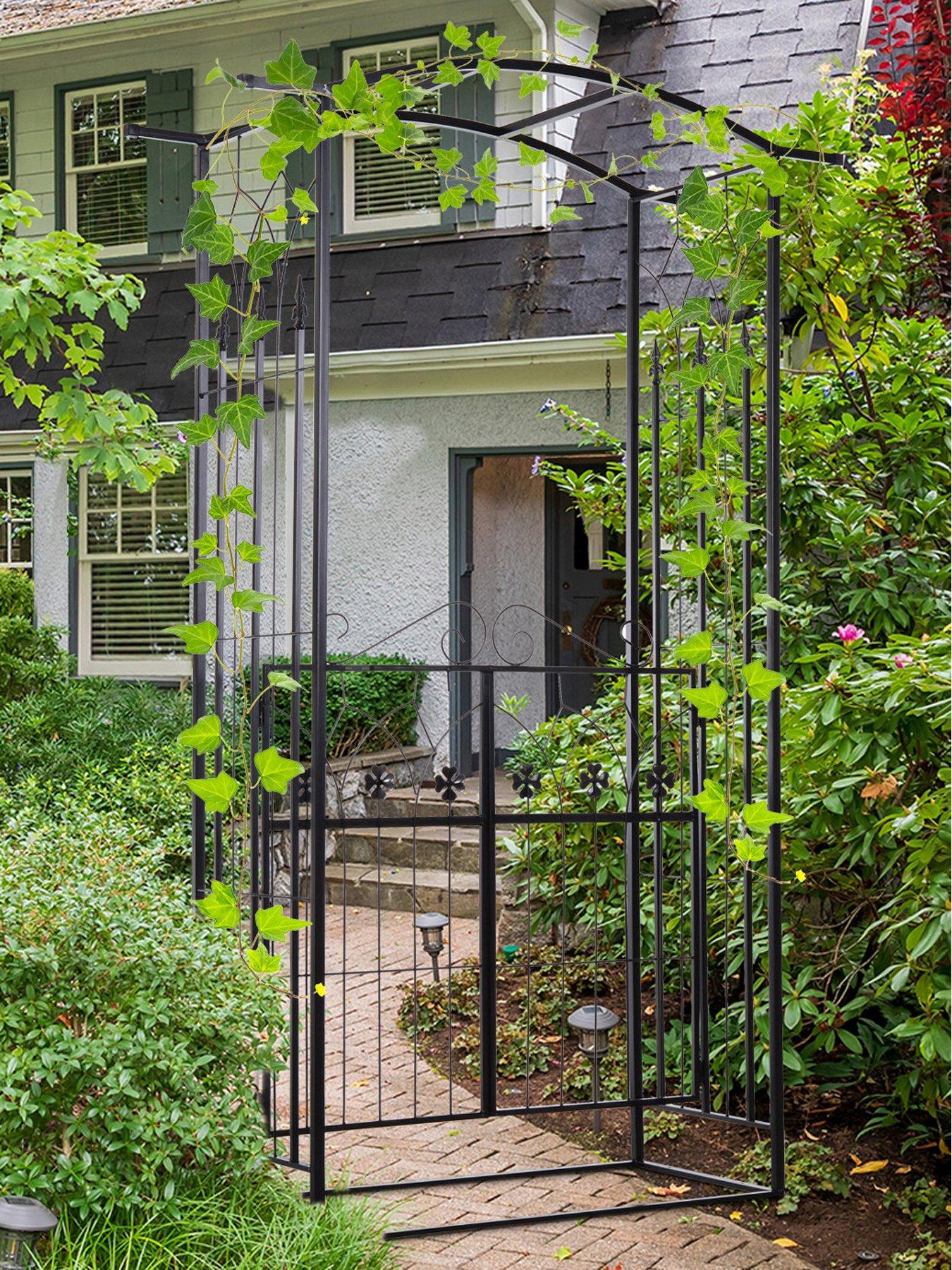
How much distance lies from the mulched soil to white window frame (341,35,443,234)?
6.71 meters

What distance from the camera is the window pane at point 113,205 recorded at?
11602mm

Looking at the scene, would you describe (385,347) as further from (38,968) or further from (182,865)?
(38,968)

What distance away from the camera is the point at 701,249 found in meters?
4.00

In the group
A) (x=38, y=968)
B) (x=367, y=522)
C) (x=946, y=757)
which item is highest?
(x=367, y=522)

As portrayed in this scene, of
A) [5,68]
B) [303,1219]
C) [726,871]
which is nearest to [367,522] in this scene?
[5,68]

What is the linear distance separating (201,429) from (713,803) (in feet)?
5.62

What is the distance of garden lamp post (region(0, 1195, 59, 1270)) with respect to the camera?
2965 mm

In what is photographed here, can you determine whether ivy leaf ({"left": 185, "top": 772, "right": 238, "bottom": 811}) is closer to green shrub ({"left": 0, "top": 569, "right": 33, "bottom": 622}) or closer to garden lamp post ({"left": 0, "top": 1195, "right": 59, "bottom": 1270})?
garden lamp post ({"left": 0, "top": 1195, "right": 59, "bottom": 1270})

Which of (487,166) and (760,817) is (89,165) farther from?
(760,817)

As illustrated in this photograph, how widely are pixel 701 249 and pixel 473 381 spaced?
20.9ft

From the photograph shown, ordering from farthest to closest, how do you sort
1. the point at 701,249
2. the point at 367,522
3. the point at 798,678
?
the point at 367,522 → the point at 798,678 → the point at 701,249

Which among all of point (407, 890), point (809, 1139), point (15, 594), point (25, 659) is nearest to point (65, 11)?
point (15, 594)

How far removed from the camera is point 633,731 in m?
4.55

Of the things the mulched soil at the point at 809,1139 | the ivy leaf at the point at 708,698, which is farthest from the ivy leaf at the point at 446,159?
the mulched soil at the point at 809,1139
